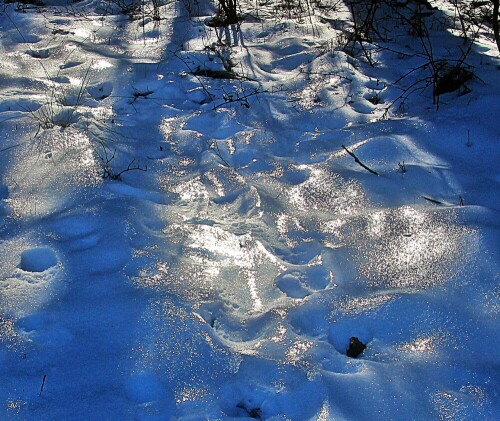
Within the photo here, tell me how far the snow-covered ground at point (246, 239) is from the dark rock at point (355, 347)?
0.07 feet

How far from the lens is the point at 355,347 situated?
2.26 m

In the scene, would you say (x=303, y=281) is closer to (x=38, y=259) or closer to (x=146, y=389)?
(x=146, y=389)

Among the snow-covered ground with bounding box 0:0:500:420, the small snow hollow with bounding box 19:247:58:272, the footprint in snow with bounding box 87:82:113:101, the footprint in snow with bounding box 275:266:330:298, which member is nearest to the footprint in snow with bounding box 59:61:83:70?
the snow-covered ground with bounding box 0:0:500:420

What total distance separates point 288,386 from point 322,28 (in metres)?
4.70

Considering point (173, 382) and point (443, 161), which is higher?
point (443, 161)

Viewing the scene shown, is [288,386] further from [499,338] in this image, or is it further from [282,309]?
[499,338]

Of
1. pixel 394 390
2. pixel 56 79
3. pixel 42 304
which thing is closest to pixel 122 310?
pixel 42 304

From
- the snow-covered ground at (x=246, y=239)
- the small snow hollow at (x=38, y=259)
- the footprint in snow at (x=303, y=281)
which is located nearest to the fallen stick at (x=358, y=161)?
the snow-covered ground at (x=246, y=239)

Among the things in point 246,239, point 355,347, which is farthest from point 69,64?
point 355,347

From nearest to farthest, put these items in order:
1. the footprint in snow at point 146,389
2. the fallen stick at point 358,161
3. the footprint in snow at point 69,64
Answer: the footprint in snow at point 146,389
the fallen stick at point 358,161
the footprint in snow at point 69,64

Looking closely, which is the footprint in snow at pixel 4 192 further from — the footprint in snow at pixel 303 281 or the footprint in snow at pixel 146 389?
the footprint in snow at pixel 303 281

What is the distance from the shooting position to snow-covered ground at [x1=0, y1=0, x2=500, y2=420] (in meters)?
2.07

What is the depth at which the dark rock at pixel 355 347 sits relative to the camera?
7.32 ft

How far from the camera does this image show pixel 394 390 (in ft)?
6.66
